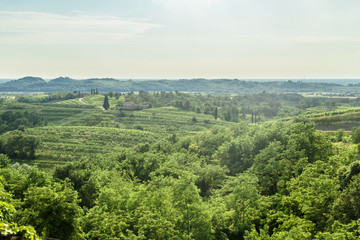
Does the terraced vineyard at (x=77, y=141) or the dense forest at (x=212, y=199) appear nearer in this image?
the dense forest at (x=212, y=199)

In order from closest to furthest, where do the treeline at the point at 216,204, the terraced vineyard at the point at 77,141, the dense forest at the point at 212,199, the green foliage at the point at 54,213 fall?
the dense forest at the point at 212,199, the treeline at the point at 216,204, the green foliage at the point at 54,213, the terraced vineyard at the point at 77,141

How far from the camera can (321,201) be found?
36250 mm

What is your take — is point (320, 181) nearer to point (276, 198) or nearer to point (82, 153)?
point (276, 198)

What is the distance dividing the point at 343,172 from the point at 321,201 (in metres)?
7.41

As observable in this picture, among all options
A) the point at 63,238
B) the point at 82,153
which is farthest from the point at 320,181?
the point at 82,153

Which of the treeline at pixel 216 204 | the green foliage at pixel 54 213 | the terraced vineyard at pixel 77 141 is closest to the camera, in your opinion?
the treeline at pixel 216 204

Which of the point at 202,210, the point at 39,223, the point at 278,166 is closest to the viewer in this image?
the point at 39,223

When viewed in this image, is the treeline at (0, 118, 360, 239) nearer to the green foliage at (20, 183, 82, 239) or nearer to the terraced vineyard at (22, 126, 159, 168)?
the green foliage at (20, 183, 82, 239)

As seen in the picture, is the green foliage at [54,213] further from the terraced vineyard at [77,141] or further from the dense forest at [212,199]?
the terraced vineyard at [77,141]

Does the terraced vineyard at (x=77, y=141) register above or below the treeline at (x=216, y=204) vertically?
below

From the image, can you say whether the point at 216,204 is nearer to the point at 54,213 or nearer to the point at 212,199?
the point at 212,199

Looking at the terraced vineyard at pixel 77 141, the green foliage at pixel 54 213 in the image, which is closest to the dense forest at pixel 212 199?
the green foliage at pixel 54 213

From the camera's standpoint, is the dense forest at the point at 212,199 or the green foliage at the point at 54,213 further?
the green foliage at the point at 54,213

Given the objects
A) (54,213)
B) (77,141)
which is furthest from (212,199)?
(77,141)
